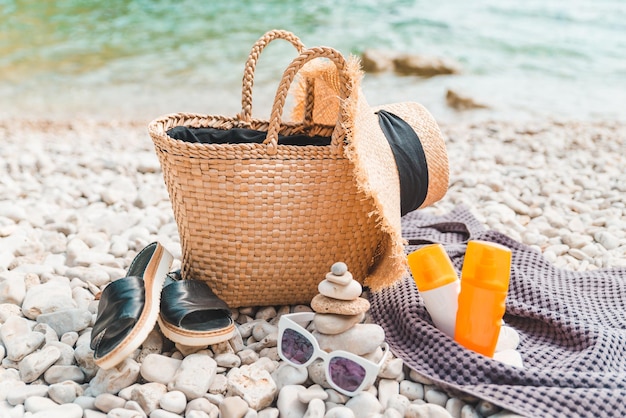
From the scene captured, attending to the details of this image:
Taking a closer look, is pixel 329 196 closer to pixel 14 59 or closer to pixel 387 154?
pixel 387 154

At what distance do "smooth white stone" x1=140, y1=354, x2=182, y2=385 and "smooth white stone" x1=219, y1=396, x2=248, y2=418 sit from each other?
0.18 m

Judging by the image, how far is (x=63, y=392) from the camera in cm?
129

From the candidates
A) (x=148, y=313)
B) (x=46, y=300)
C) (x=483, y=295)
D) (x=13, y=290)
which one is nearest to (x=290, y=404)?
(x=148, y=313)

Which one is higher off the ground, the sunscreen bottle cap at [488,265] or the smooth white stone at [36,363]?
the sunscreen bottle cap at [488,265]

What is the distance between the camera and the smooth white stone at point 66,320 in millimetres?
1567

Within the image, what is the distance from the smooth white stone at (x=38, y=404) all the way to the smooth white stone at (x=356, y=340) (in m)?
0.62

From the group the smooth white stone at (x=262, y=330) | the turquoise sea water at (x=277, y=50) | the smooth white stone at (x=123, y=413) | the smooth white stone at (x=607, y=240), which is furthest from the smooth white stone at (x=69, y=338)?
the turquoise sea water at (x=277, y=50)

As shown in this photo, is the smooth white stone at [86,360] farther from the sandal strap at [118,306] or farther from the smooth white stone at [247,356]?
the smooth white stone at [247,356]

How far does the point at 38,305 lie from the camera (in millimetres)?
1640

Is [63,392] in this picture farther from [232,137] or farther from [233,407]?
[232,137]

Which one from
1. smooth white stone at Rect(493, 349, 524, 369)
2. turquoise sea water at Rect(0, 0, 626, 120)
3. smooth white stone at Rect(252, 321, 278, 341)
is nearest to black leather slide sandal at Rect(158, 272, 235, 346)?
smooth white stone at Rect(252, 321, 278, 341)

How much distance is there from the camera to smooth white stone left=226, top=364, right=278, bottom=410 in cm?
129

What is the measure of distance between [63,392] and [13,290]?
0.54 metres

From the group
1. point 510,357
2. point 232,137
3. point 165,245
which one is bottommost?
point 165,245
